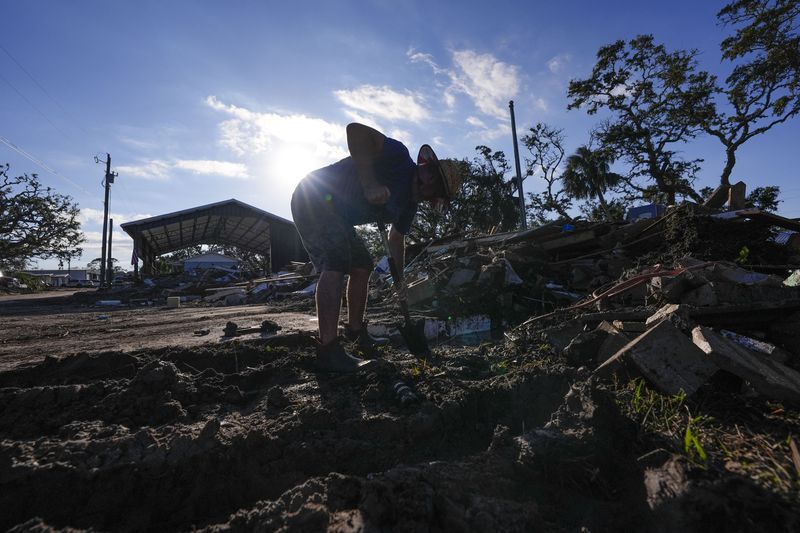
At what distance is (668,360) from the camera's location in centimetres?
170

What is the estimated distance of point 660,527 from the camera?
100 centimetres

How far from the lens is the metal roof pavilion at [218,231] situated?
2025cm

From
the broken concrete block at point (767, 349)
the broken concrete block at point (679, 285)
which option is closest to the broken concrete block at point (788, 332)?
the broken concrete block at point (767, 349)

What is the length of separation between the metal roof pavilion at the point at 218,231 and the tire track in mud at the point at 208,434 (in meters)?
20.3

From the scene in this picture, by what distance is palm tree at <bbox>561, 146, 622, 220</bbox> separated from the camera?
24250 millimetres

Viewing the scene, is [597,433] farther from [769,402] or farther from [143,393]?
[143,393]

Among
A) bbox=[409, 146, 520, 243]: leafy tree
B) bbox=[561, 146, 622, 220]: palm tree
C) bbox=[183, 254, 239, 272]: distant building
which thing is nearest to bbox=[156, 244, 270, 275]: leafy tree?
bbox=[183, 254, 239, 272]: distant building

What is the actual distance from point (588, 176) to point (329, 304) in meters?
27.5

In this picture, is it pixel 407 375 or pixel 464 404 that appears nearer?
pixel 464 404

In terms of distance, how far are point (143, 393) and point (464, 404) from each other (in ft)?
5.32


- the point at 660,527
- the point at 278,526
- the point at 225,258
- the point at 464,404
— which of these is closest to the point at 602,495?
the point at 660,527

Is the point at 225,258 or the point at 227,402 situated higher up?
the point at 225,258

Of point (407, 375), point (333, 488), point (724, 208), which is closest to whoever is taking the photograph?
point (333, 488)

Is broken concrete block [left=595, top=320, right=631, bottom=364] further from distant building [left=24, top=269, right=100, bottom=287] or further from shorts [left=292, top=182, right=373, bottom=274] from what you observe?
distant building [left=24, top=269, right=100, bottom=287]
